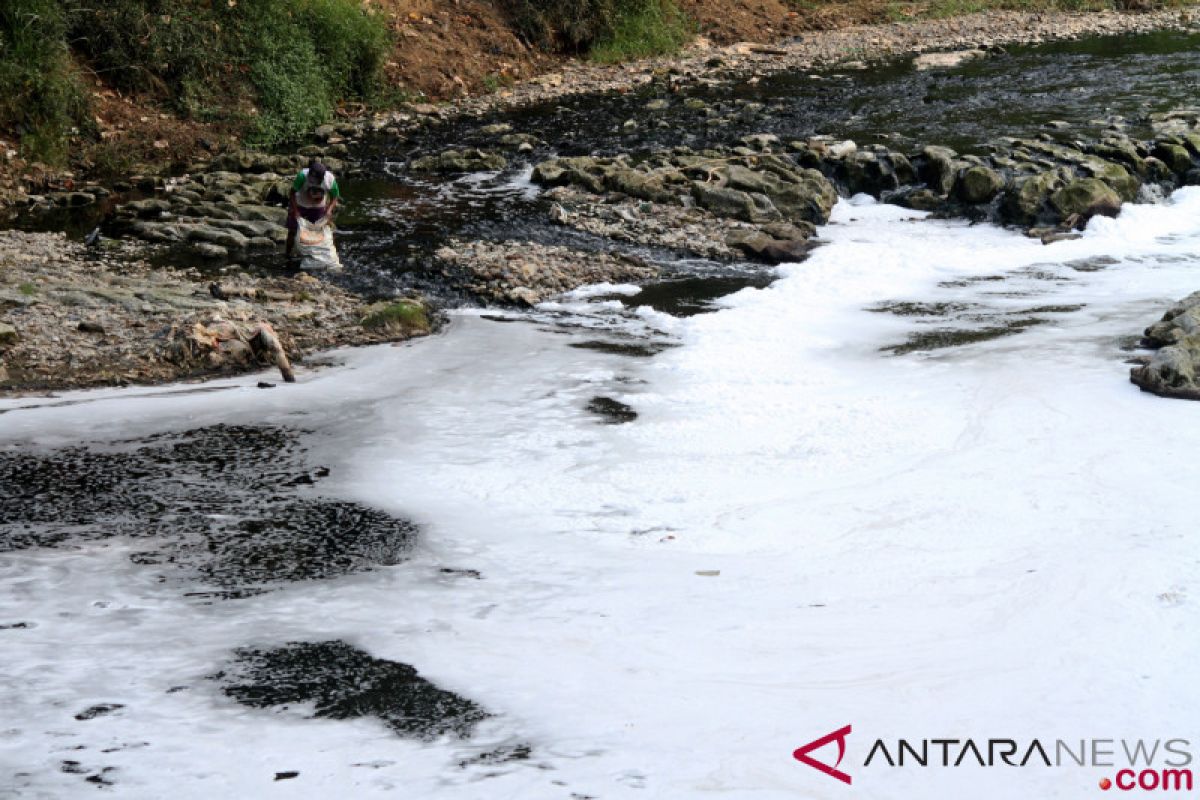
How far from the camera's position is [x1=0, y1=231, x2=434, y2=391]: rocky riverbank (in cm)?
938

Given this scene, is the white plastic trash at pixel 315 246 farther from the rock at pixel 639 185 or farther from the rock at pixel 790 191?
the rock at pixel 790 191

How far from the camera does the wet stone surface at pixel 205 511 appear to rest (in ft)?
21.2

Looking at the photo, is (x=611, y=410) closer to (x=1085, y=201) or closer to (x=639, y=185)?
(x=639, y=185)

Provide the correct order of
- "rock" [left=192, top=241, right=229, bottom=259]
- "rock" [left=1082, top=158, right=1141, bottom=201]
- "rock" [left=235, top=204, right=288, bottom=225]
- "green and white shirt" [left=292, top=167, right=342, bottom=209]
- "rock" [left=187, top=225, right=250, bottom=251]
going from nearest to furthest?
"green and white shirt" [left=292, top=167, right=342, bottom=209] < "rock" [left=192, top=241, right=229, bottom=259] < "rock" [left=187, top=225, right=250, bottom=251] < "rock" [left=235, top=204, right=288, bottom=225] < "rock" [left=1082, top=158, right=1141, bottom=201]

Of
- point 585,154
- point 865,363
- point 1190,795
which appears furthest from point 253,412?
point 585,154

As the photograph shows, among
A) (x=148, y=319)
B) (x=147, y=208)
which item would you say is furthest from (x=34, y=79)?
(x=148, y=319)

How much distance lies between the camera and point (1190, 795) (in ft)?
14.6

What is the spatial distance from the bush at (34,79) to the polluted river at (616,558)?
6631 millimetres

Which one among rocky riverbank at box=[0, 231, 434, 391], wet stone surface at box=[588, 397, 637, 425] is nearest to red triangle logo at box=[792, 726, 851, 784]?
wet stone surface at box=[588, 397, 637, 425]

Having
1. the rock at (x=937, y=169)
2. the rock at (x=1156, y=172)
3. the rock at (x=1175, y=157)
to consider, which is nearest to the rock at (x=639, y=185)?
the rock at (x=937, y=169)

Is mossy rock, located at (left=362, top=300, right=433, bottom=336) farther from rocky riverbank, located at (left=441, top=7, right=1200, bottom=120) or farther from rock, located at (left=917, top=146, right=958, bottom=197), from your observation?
rocky riverbank, located at (left=441, top=7, right=1200, bottom=120)

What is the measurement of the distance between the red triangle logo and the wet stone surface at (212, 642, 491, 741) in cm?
138

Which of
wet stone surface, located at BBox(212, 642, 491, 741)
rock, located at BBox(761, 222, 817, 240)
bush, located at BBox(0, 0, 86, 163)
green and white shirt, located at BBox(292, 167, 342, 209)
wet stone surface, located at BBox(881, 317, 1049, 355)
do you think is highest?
bush, located at BBox(0, 0, 86, 163)

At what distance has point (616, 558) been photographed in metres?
6.63
